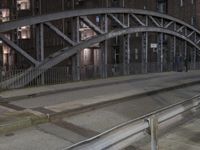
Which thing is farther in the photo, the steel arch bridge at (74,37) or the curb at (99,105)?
the steel arch bridge at (74,37)

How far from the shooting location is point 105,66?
89.1ft

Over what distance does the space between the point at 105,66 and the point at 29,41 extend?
3243 cm

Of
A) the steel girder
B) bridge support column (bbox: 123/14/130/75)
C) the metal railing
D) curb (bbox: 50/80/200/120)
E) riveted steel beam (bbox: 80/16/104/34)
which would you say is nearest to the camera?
the metal railing

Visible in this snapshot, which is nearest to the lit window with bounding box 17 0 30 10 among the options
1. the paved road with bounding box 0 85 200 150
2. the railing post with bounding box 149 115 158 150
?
the paved road with bounding box 0 85 200 150

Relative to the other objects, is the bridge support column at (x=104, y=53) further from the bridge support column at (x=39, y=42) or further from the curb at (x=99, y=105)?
the curb at (x=99, y=105)

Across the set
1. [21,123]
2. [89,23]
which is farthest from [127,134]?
[89,23]

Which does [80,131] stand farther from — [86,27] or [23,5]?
[23,5]

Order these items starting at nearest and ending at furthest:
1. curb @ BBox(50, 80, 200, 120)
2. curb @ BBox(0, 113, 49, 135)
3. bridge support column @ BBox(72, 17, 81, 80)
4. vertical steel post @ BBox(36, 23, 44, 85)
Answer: curb @ BBox(0, 113, 49, 135) < curb @ BBox(50, 80, 200, 120) < vertical steel post @ BBox(36, 23, 44, 85) < bridge support column @ BBox(72, 17, 81, 80)

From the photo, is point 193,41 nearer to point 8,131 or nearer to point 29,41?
point 29,41

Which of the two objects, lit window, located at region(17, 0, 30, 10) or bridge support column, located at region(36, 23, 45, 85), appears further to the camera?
lit window, located at region(17, 0, 30, 10)

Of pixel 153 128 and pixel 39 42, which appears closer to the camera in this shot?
pixel 153 128

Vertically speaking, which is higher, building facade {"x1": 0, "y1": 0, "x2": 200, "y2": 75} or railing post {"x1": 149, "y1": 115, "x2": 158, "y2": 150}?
building facade {"x1": 0, "y1": 0, "x2": 200, "y2": 75}

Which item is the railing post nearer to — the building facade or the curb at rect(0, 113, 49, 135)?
the curb at rect(0, 113, 49, 135)

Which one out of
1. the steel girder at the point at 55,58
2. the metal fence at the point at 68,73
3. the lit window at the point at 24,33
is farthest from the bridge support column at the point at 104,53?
the lit window at the point at 24,33
